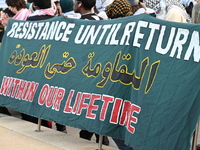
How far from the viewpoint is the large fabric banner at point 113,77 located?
165 inches

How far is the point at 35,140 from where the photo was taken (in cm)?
581

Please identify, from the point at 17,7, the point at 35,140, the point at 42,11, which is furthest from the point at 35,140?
the point at 17,7

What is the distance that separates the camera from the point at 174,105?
417cm

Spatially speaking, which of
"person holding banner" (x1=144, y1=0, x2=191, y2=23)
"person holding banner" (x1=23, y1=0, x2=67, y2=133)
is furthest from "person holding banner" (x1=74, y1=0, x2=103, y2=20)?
"person holding banner" (x1=144, y1=0, x2=191, y2=23)

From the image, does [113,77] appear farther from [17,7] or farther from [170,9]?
[17,7]

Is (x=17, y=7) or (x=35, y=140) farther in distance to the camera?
(x=17, y=7)

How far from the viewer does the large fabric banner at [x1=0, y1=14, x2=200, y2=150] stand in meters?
4.20

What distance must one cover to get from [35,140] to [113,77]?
148cm

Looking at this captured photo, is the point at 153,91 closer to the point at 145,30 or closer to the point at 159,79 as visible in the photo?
the point at 159,79

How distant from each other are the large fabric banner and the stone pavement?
29cm

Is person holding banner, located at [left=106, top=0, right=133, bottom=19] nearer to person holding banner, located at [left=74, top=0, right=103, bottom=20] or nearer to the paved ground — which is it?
person holding banner, located at [left=74, top=0, right=103, bottom=20]

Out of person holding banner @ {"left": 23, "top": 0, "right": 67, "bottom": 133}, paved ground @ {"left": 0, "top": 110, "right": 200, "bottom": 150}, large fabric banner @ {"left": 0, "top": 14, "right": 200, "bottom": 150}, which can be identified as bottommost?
paved ground @ {"left": 0, "top": 110, "right": 200, "bottom": 150}

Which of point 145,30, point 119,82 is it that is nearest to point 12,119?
point 119,82

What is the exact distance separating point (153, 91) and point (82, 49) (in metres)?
1.46
